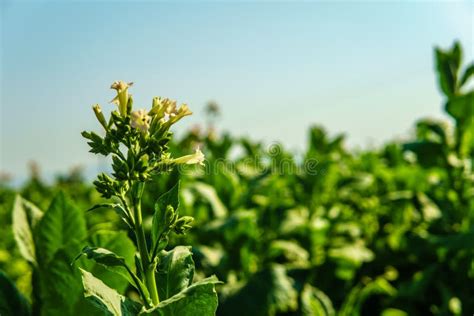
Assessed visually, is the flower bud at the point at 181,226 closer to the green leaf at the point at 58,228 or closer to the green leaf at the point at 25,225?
the green leaf at the point at 58,228

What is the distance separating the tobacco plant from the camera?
3.65 ft

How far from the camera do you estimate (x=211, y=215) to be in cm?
376

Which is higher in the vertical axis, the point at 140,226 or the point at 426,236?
the point at 140,226

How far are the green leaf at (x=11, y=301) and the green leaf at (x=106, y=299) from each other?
46 centimetres

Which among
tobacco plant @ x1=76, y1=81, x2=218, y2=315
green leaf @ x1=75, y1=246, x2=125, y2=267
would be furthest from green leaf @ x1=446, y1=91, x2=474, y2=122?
green leaf @ x1=75, y1=246, x2=125, y2=267

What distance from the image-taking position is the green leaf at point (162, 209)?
1186 millimetres

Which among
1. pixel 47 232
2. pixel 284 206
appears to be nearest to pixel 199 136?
pixel 284 206

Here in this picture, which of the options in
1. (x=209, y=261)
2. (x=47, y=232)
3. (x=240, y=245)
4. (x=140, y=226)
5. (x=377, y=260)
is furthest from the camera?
(x=377, y=260)

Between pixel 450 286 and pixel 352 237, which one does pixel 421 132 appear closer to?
pixel 352 237

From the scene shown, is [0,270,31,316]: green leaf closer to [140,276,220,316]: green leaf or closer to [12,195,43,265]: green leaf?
[12,195,43,265]: green leaf

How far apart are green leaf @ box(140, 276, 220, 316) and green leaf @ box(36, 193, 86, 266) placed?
0.62m

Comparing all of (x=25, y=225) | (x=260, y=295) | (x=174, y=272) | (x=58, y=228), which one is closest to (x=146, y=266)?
(x=174, y=272)

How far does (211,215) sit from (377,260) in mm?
1734

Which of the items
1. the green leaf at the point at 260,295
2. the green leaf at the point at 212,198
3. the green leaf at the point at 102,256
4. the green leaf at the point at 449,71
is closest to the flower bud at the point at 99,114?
the green leaf at the point at 102,256
